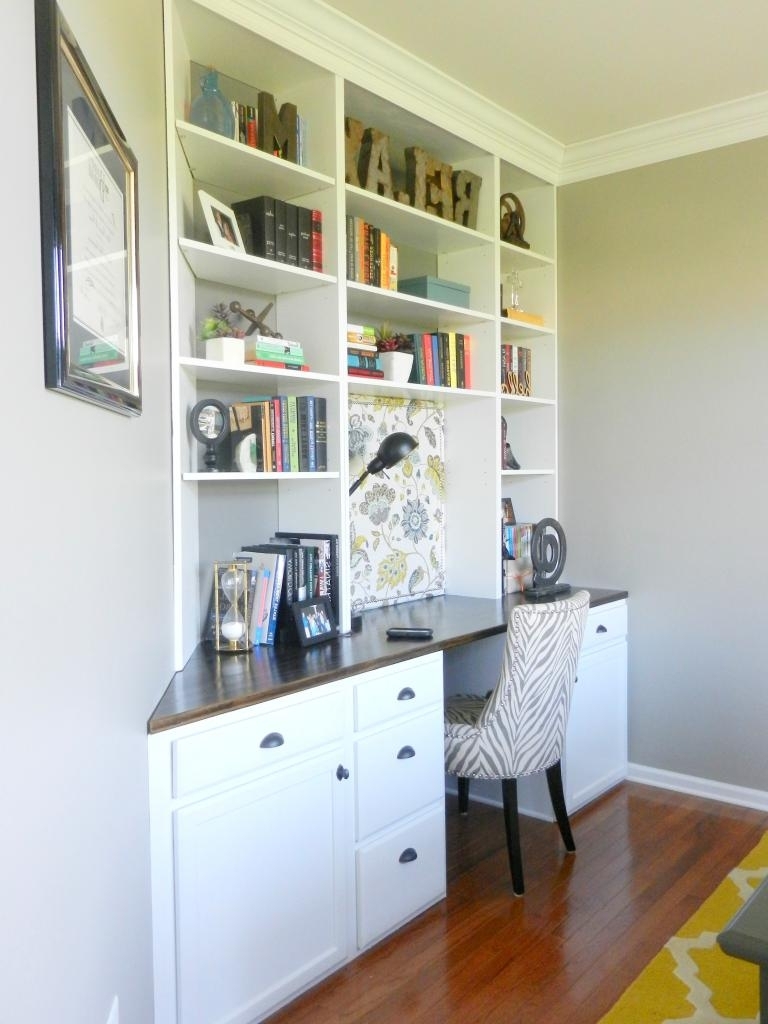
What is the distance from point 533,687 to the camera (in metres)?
2.51

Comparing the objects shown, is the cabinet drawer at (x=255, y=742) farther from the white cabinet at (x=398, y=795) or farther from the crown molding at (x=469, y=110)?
the crown molding at (x=469, y=110)

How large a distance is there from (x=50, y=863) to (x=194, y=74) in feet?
7.30

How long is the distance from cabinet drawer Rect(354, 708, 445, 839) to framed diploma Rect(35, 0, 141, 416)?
1.20 meters

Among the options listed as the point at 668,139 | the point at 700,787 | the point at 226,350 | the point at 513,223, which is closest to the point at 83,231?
the point at 226,350

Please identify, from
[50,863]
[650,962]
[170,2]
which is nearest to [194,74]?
[170,2]

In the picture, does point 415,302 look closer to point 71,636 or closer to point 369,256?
point 369,256

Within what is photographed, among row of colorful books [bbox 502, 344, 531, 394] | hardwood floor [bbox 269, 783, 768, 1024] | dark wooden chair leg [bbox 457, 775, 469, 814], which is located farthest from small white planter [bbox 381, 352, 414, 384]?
hardwood floor [bbox 269, 783, 768, 1024]

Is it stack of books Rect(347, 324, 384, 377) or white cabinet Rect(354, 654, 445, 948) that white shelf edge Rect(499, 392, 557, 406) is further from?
white cabinet Rect(354, 654, 445, 948)

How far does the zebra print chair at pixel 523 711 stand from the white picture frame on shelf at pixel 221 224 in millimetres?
1327

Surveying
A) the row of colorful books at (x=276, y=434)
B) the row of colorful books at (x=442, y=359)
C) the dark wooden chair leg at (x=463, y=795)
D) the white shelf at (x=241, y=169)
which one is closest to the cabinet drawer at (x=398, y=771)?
the dark wooden chair leg at (x=463, y=795)

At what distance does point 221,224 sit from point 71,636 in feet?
5.22

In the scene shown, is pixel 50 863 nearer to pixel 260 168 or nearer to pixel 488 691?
pixel 260 168

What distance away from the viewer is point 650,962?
87.0 inches

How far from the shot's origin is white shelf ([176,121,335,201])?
2.26m
